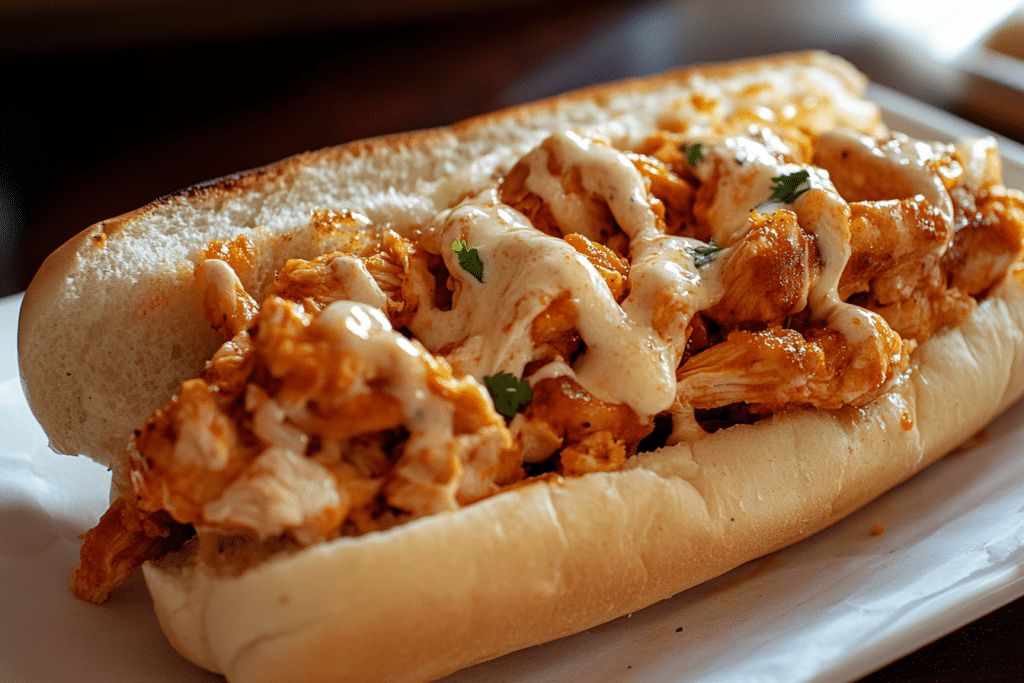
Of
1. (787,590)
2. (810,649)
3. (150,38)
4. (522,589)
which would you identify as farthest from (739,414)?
(150,38)

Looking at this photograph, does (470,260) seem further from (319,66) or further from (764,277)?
(319,66)

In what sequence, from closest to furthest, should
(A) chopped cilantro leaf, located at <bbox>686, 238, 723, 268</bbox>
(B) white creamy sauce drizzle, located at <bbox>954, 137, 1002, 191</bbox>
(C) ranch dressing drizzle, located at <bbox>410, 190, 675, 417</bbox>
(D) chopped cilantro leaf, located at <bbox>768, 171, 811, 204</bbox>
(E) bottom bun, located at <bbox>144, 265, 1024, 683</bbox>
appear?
(E) bottom bun, located at <bbox>144, 265, 1024, 683</bbox>, (C) ranch dressing drizzle, located at <bbox>410, 190, 675, 417</bbox>, (A) chopped cilantro leaf, located at <bbox>686, 238, 723, 268</bbox>, (D) chopped cilantro leaf, located at <bbox>768, 171, 811, 204</bbox>, (B) white creamy sauce drizzle, located at <bbox>954, 137, 1002, 191</bbox>

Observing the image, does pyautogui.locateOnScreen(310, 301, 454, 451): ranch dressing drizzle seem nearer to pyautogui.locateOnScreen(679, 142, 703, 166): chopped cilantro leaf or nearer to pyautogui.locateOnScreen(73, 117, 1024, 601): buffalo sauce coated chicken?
pyautogui.locateOnScreen(73, 117, 1024, 601): buffalo sauce coated chicken

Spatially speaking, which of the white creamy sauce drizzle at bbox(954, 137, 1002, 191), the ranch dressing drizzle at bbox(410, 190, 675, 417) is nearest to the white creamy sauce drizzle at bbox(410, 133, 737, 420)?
the ranch dressing drizzle at bbox(410, 190, 675, 417)

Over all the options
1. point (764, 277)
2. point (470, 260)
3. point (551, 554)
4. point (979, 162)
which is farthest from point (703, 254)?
point (979, 162)

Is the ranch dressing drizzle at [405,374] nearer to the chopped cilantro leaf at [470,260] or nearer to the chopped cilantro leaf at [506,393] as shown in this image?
the chopped cilantro leaf at [506,393]

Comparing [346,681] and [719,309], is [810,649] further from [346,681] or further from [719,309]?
[346,681]

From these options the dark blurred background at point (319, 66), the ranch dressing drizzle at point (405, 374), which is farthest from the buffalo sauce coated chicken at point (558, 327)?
the dark blurred background at point (319, 66)
